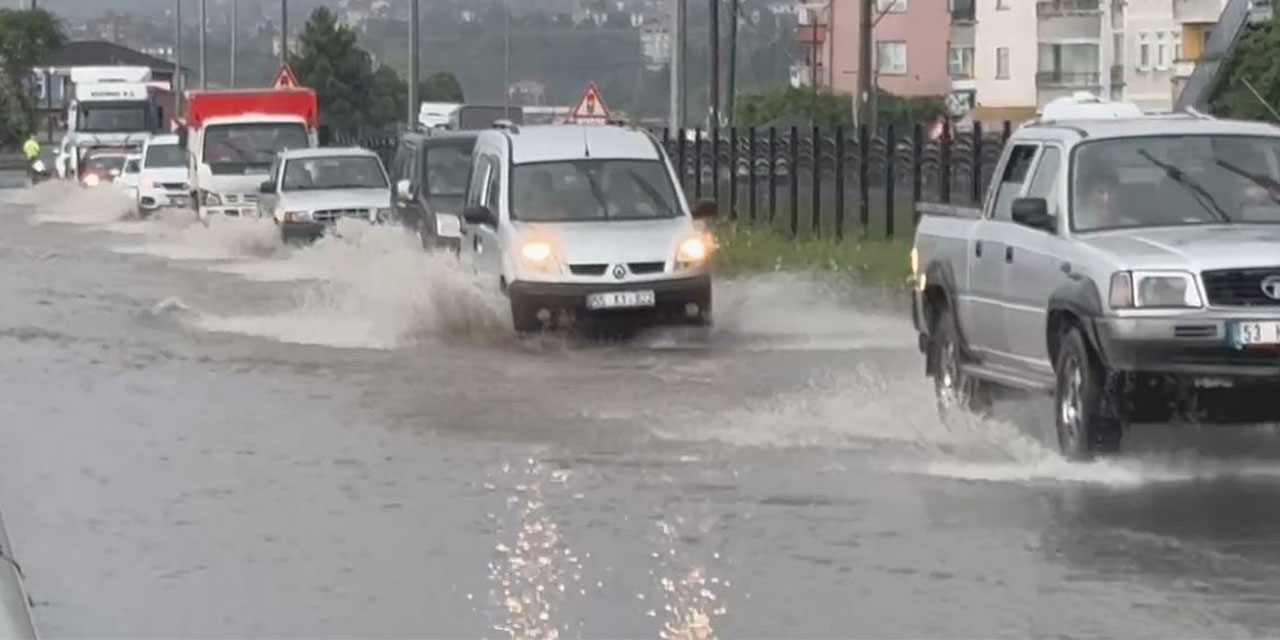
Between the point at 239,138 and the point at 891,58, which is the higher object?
Answer: the point at 891,58

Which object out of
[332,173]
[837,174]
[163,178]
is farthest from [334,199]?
[163,178]

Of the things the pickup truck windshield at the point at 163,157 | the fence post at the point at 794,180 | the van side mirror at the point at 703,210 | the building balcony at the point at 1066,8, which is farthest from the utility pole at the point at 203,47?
the van side mirror at the point at 703,210

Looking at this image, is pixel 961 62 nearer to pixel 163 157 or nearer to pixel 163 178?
pixel 163 157

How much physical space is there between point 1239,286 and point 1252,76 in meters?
23.6

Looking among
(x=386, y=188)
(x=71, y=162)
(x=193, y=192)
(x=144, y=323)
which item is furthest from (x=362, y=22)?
(x=144, y=323)

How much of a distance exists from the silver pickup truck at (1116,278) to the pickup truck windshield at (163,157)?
37.0 m

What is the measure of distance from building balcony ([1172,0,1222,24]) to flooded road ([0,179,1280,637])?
→ 2323 inches

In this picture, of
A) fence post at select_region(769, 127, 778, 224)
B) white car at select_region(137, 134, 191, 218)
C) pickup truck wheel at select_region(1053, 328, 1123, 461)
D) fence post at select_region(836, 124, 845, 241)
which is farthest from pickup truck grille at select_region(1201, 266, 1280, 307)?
white car at select_region(137, 134, 191, 218)

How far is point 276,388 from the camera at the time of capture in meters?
18.8

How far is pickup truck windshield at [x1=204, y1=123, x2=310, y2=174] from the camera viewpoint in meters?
42.9

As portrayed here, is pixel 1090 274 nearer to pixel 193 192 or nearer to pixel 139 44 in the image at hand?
pixel 193 192

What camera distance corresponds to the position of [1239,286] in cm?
1274

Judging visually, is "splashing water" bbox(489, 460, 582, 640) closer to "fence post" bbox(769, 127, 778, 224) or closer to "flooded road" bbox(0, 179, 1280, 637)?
"flooded road" bbox(0, 179, 1280, 637)

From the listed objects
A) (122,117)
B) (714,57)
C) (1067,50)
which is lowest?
(122,117)
